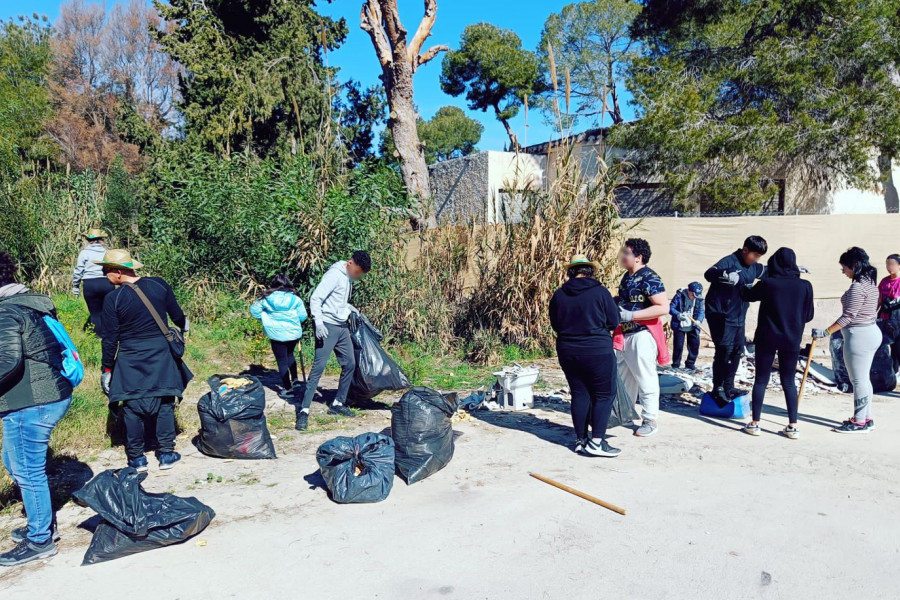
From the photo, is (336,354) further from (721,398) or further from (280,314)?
(721,398)

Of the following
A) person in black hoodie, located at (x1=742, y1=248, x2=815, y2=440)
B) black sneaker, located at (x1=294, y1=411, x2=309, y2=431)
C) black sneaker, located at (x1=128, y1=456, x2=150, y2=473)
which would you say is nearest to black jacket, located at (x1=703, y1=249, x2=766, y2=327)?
person in black hoodie, located at (x1=742, y1=248, x2=815, y2=440)

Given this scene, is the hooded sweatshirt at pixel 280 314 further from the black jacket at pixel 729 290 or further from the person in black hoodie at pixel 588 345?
the black jacket at pixel 729 290

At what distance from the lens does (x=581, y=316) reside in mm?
5086

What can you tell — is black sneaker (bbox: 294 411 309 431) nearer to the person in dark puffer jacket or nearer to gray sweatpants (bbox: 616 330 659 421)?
the person in dark puffer jacket

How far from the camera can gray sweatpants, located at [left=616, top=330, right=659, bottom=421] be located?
5676 millimetres

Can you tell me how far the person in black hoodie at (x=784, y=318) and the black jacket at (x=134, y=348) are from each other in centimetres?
491

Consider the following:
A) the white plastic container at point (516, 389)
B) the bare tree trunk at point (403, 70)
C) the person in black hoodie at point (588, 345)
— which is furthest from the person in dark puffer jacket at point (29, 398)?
the bare tree trunk at point (403, 70)

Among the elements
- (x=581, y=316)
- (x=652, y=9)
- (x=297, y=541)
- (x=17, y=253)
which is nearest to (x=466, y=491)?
(x=297, y=541)

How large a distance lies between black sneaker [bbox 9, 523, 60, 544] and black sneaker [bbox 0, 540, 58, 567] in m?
0.05

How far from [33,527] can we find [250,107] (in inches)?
513

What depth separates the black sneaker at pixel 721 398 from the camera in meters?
6.40

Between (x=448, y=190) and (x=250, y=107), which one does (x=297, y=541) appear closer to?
(x=250, y=107)

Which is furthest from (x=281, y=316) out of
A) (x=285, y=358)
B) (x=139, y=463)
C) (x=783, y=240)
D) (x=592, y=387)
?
(x=783, y=240)

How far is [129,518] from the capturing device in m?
3.67
